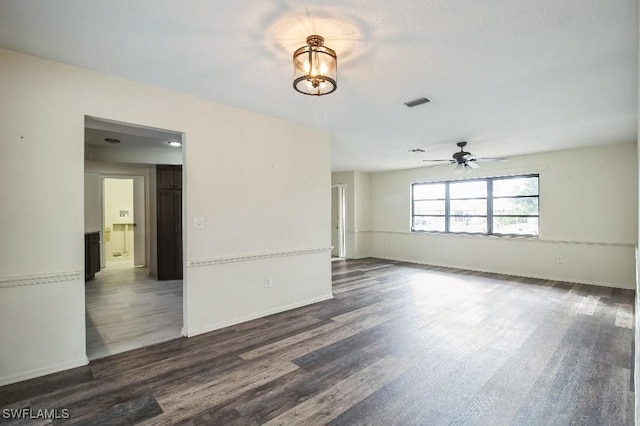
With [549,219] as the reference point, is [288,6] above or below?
above

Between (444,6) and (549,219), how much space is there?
563 centimetres

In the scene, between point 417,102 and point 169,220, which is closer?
point 417,102

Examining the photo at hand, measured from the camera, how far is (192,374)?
2412 mm

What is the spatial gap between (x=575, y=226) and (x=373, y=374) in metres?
5.40

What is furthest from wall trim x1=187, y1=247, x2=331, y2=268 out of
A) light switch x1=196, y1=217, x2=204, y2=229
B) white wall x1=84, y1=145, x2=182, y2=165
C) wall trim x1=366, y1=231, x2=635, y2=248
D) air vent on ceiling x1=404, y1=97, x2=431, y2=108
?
wall trim x1=366, y1=231, x2=635, y2=248

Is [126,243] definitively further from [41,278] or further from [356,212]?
[41,278]

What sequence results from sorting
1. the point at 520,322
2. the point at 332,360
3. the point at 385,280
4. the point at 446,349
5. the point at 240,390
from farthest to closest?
the point at 385,280, the point at 520,322, the point at 446,349, the point at 332,360, the point at 240,390

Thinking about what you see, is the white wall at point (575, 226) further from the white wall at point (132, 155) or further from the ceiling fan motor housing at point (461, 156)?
the white wall at point (132, 155)

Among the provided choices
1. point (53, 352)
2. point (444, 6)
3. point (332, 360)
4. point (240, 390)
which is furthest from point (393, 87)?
point (53, 352)

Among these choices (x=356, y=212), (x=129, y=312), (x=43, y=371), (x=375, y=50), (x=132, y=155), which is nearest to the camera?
(x=375, y=50)

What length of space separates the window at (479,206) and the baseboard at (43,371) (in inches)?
281

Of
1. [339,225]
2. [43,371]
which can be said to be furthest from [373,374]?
[339,225]

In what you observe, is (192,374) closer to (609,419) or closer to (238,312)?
(238,312)

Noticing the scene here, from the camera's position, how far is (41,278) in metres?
2.41
